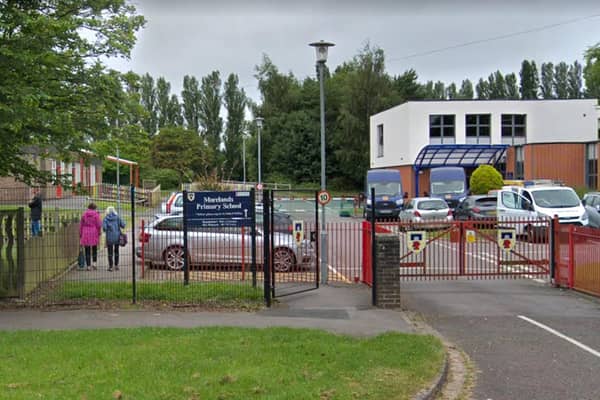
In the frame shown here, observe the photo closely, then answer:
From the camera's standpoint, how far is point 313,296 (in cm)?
1289

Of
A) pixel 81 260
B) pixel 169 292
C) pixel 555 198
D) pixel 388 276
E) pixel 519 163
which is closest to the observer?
pixel 388 276

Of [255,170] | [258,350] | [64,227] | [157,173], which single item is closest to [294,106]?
[255,170]

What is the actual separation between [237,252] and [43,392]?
7.42 m

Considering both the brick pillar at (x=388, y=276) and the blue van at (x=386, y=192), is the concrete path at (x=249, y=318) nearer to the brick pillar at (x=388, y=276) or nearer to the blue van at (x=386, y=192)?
the brick pillar at (x=388, y=276)

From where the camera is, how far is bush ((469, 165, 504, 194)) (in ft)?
129

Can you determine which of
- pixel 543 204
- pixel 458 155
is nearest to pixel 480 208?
pixel 543 204

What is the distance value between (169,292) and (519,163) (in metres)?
42.2

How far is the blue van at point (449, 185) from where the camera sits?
40031 millimetres

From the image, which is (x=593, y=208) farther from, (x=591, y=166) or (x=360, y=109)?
(x=360, y=109)

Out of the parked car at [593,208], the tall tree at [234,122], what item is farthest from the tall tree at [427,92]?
the parked car at [593,208]

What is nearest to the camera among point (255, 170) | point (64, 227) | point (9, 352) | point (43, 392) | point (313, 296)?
point (43, 392)

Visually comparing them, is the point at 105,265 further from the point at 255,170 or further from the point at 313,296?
the point at 255,170

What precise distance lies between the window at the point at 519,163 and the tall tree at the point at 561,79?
68518 mm

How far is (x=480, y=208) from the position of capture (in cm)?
2762
